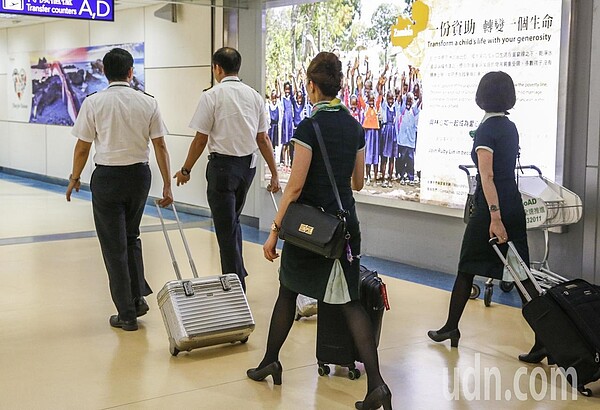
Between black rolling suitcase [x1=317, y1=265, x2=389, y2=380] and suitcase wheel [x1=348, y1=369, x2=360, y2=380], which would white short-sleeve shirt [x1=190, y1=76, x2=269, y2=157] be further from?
suitcase wheel [x1=348, y1=369, x2=360, y2=380]

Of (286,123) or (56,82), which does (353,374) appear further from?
(56,82)

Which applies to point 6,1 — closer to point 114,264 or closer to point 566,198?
point 114,264

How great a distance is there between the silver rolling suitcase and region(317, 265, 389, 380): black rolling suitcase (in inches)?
23.8

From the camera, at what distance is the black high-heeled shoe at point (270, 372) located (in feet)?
13.6

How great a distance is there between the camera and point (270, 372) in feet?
13.6

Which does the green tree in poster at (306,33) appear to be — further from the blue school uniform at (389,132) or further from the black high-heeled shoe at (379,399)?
the black high-heeled shoe at (379,399)

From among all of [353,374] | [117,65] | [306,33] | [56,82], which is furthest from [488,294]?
[56,82]

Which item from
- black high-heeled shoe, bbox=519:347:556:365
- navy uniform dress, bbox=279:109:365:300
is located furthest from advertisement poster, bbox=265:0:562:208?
navy uniform dress, bbox=279:109:365:300

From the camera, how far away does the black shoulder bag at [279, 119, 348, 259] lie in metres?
3.64

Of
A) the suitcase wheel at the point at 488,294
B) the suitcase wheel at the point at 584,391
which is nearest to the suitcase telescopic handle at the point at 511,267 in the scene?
the suitcase wheel at the point at 584,391

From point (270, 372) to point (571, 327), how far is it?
1480 mm

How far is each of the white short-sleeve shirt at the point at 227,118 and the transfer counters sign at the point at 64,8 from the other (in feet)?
10.6

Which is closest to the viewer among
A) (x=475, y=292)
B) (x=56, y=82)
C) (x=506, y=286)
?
(x=475, y=292)

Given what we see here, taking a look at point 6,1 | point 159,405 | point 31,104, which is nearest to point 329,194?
point 159,405
